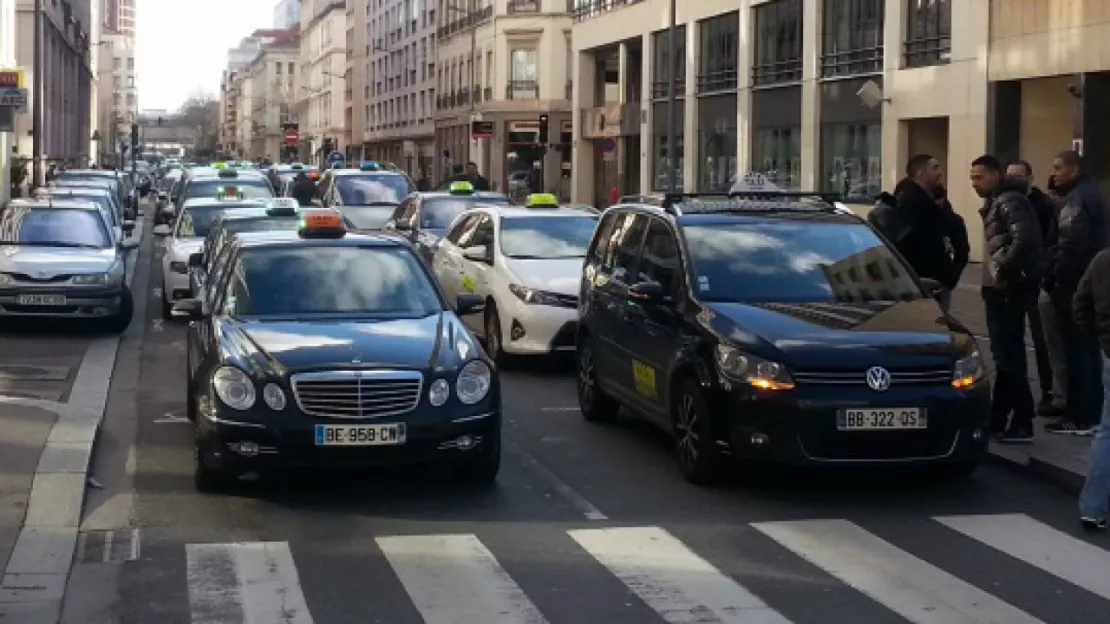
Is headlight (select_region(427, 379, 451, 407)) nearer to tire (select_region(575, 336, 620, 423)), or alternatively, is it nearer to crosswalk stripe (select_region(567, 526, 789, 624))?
crosswalk stripe (select_region(567, 526, 789, 624))

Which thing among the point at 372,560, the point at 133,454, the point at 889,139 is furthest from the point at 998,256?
the point at 889,139

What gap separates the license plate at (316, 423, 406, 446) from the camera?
925 cm

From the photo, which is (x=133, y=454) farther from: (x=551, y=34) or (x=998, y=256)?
(x=551, y=34)

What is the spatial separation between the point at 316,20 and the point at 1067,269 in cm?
12337

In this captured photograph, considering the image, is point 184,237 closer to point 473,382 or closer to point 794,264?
point 794,264

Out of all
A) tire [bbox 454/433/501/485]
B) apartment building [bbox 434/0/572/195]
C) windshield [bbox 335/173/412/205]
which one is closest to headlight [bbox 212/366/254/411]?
tire [bbox 454/433/501/485]

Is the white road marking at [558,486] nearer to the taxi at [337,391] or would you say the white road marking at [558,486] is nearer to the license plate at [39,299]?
the taxi at [337,391]

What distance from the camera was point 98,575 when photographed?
7848 millimetres

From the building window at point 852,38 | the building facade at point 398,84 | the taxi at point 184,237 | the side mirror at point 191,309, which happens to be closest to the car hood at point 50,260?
the taxi at point 184,237

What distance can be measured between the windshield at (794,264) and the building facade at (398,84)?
72.4m

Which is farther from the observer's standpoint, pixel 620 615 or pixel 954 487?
pixel 954 487

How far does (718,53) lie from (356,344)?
37498mm

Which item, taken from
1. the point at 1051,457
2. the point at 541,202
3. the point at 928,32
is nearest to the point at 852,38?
the point at 928,32

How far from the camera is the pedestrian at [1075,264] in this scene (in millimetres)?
11469
